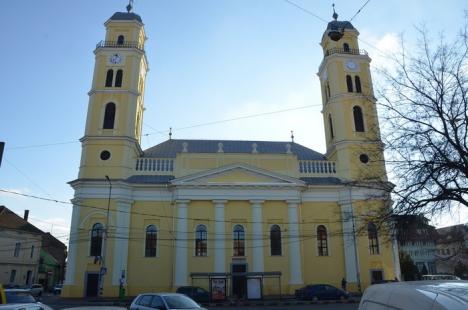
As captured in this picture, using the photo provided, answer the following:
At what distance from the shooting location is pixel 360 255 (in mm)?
33812

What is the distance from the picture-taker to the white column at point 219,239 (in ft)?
107

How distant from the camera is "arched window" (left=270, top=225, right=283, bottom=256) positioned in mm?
33844

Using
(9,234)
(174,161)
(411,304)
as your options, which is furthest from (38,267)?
(411,304)

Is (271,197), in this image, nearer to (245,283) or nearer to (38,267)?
(245,283)

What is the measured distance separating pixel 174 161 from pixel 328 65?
19288mm

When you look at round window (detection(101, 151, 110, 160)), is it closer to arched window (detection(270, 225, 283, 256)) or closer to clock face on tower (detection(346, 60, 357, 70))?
arched window (detection(270, 225, 283, 256))

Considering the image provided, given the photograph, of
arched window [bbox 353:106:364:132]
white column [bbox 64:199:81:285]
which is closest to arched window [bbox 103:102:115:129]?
white column [bbox 64:199:81:285]

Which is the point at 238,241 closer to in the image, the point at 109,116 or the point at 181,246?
the point at 181,246

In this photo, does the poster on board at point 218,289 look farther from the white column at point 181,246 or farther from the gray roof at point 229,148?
the gray roof at point 229,148

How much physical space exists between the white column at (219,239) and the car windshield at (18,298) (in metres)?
22.1

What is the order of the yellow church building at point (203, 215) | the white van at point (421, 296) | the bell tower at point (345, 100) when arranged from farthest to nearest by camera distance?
the bell tower at point (345, 100)
the yellow church building at point (203, 215)
the white van at point (421, 296)

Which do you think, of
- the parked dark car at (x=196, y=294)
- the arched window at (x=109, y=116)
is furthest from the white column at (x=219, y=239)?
the arched window at (x=109, y=116)

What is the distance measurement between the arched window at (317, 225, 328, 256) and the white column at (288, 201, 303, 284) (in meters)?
2.31

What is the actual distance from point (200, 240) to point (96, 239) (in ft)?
28.8
